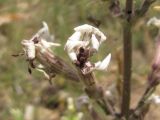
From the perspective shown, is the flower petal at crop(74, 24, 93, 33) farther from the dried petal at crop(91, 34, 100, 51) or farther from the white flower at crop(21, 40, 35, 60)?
the white flower at crop(21, 40, 35, 60)

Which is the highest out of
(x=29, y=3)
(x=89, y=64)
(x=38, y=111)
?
(x=89, y=64)

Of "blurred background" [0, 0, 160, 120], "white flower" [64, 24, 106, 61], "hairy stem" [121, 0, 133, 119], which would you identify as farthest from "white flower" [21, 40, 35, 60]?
"blurred background" [0, 0, 160, 120]

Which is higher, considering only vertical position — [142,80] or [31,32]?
[31,32]

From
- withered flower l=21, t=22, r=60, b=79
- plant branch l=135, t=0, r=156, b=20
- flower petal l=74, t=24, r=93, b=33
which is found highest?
flower petal l=74, t=24, r=93, b=33

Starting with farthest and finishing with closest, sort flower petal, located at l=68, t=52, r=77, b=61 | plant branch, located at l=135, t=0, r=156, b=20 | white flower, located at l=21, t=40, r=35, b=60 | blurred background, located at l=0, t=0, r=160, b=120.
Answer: blurred background, located at l=0, t=0, r=160, b=120 → plant branch, located at l=135, t=0, r=156, b=20 → white flower, located at l=21, t=40, r=35, b=60 → flower petal, located at l=68, t=52, r=77, b=61

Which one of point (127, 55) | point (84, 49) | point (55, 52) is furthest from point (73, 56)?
point (55, 52)

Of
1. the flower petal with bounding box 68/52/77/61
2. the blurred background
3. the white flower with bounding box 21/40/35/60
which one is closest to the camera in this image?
the flower petal with bounding box 68/52/77/61

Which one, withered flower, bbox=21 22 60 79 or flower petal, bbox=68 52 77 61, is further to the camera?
withered flower, bbox=21 22 60 79

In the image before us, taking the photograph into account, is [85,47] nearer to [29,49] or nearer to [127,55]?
[29,49]

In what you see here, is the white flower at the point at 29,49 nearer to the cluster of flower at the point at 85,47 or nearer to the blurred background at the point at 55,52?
the cluster of flower at the point at 85,47

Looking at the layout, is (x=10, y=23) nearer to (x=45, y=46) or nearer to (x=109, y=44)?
(x=109, y=44)

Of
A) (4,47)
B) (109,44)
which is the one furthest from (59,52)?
(109,44)
